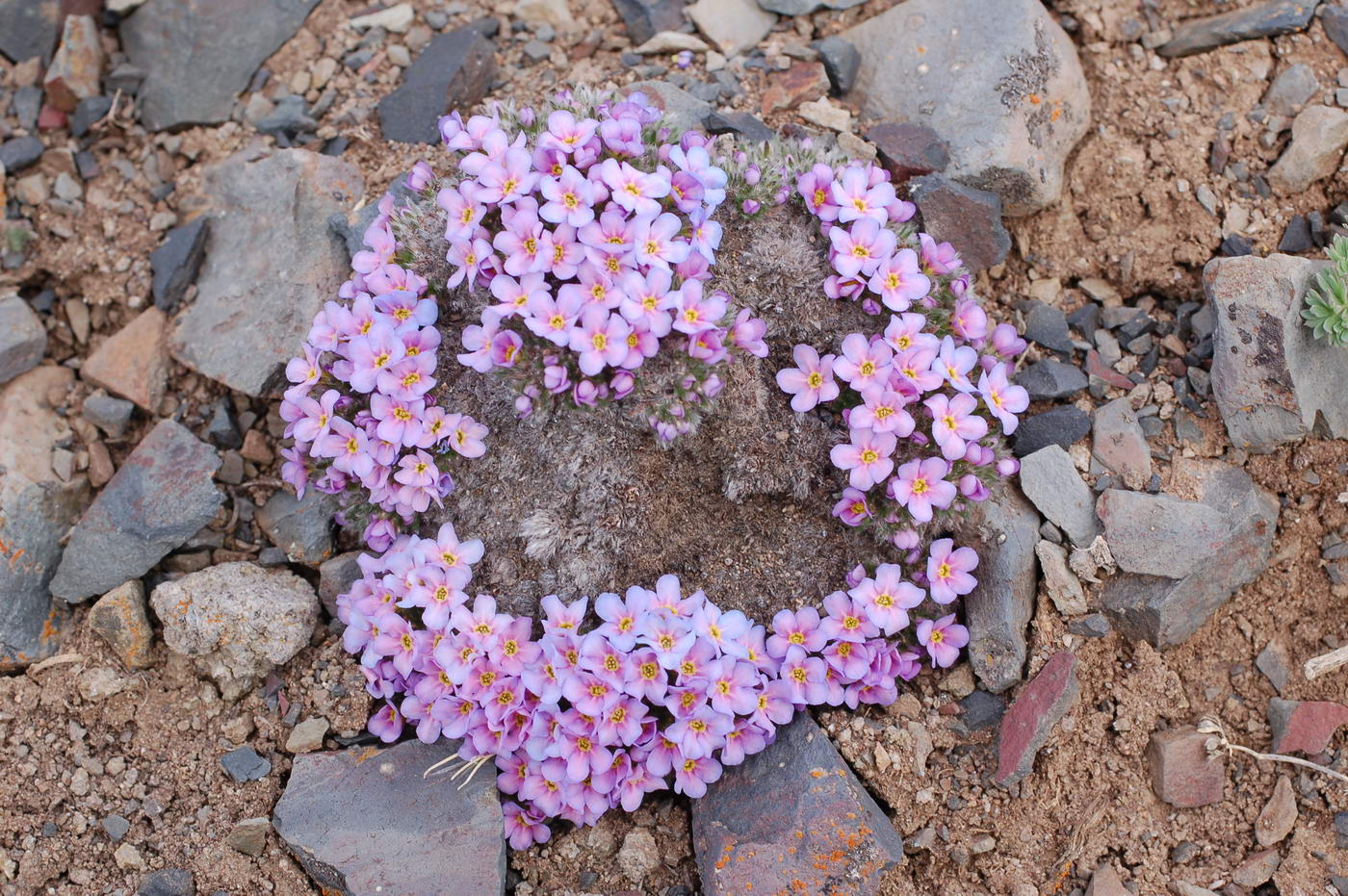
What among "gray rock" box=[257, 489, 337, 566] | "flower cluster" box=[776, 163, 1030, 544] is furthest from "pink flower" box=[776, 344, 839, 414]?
"gray rock" box=[257, 489, 337, 566]

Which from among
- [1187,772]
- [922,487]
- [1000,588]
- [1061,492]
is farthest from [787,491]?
[1187,772]

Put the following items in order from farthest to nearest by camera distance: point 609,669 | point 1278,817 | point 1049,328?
point 1049,328 → point 1278,817 → point 609,669

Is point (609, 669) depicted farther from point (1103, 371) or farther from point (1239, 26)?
point (1239, 26)

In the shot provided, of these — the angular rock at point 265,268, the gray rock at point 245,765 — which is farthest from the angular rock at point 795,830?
the angular rock at point 265,268

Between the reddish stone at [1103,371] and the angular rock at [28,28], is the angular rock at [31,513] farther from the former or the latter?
the reddish stone at [1103,371]

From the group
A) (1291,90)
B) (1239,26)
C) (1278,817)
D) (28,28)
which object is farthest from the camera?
(28,28)

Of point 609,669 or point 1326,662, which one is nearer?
point 609,669

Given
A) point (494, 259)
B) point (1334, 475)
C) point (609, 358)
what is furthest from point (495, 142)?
point (1334, 475)
